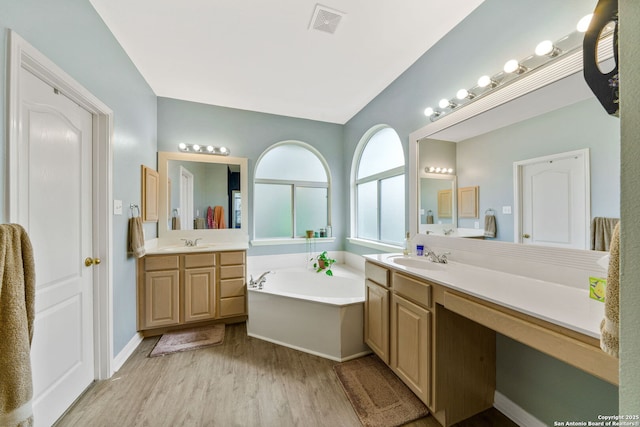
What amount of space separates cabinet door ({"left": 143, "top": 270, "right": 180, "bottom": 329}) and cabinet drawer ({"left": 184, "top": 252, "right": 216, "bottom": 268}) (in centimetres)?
14

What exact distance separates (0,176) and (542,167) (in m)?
2.67

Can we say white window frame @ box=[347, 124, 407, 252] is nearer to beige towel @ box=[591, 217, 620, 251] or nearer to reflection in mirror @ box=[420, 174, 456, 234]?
reflection in mirror @ box=[420, 174, 456, 234]

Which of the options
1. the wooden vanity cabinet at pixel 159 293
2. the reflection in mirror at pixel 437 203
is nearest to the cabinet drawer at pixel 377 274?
the reflection in mirror at pixel 437 203

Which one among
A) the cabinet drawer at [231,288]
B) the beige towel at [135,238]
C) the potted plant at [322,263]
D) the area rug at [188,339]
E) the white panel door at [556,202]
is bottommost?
the area rug at [188,339]

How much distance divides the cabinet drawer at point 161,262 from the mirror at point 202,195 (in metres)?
0.55

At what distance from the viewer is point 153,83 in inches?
103

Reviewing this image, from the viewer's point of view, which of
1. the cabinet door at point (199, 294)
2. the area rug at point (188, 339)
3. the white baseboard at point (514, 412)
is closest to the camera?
the white baseboard at point (514, 412)

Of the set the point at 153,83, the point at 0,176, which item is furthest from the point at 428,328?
the point at 153,83

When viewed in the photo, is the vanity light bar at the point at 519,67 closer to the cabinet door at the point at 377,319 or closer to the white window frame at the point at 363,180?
the white window frame at the point at 363,180

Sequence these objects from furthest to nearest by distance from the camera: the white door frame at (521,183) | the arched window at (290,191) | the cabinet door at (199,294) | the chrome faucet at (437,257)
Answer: the arched window at (290,191) < the cabinet door at (199,294) < the chrome faucet at (437,257) < the white door frame at (521,183)

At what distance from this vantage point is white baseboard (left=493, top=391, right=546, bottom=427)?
1352 mm

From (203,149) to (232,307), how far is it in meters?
2.03

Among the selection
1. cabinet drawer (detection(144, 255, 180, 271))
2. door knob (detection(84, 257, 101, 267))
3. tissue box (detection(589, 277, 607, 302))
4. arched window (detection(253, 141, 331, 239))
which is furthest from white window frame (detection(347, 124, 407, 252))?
door knob (detection(84, 257, 101, 267))

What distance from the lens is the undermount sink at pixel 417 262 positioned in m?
1.81
